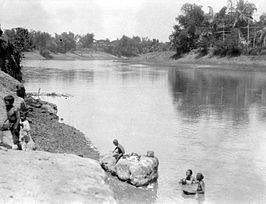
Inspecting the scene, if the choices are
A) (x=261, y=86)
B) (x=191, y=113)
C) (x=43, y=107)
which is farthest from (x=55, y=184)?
(x=261, y=86)

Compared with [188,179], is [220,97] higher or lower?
higher

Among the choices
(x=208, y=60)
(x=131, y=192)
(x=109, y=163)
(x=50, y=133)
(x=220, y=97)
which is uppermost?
(x=208, y=60)

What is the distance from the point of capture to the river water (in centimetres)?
1425

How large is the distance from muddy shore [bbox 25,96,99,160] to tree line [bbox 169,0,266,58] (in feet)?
228

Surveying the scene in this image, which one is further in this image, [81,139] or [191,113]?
[191,113]

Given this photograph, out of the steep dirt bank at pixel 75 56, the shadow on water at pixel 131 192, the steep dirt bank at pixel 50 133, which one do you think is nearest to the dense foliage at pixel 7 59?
the steep dirt bank at pixel 50 133

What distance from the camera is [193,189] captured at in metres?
13.8

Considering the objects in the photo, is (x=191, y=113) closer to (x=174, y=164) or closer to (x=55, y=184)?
(x=174, y=164)

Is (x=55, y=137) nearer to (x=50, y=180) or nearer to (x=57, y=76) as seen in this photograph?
(x=50, y=180)

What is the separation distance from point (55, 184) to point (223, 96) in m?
33.6

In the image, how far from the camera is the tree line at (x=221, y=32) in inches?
3551

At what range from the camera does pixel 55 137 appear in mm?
19281

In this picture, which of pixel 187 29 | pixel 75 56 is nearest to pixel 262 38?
pixel 187 29

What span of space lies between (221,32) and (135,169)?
303ft
